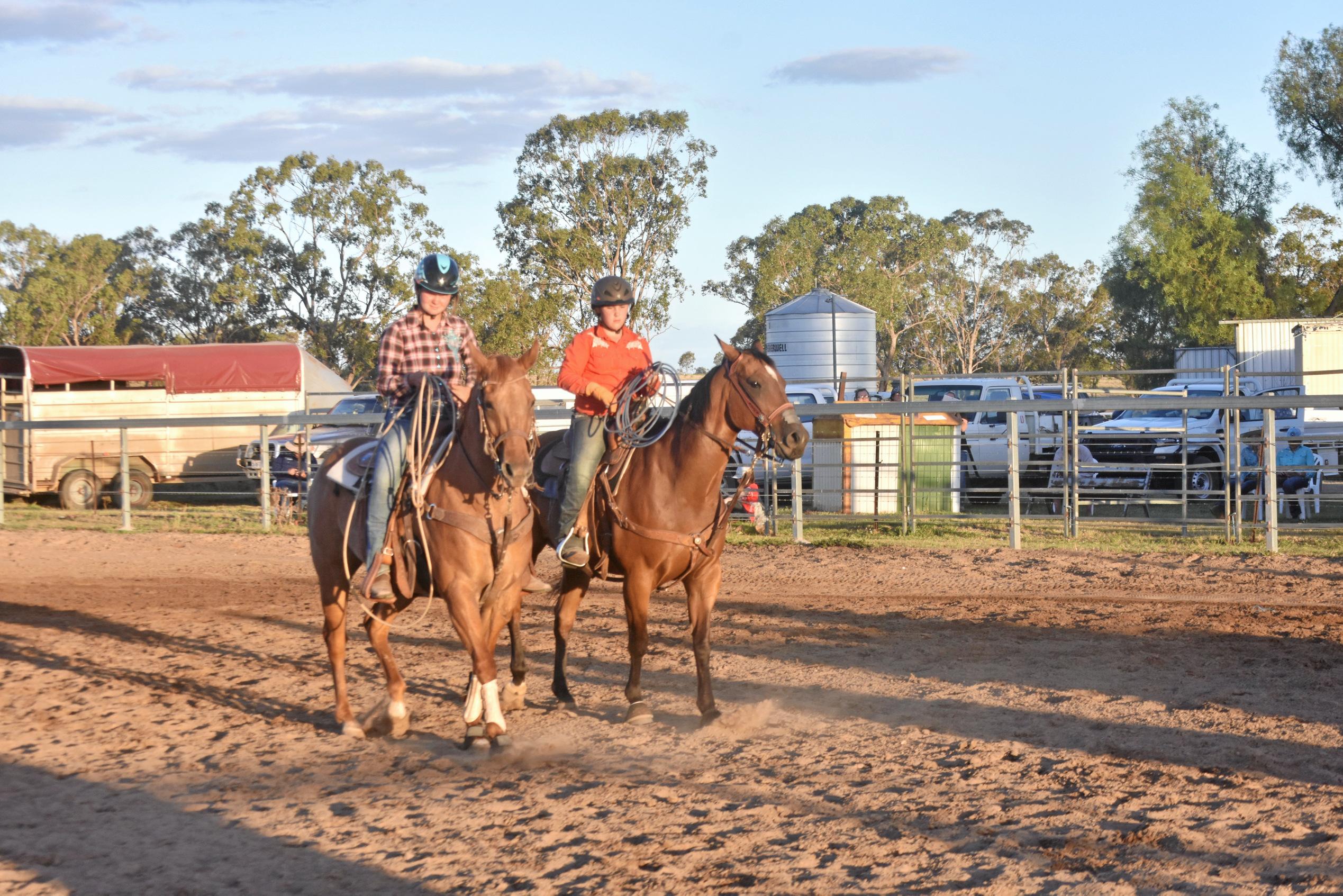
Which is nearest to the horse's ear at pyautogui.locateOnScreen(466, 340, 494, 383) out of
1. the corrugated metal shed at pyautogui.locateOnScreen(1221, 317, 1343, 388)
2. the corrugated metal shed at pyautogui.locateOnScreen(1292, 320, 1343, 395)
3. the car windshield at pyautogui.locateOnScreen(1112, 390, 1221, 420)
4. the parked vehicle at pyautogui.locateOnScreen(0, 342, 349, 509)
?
the parked vehicle at pyautogui.locateOnScreen(0, 342, 349, 509)

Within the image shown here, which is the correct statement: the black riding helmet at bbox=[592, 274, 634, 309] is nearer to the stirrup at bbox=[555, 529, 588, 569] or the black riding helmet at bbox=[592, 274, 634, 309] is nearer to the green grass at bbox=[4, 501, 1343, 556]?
the stirrup at bbox=[555, 529, 588, 569]

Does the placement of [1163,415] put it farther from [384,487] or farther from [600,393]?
[384,487]

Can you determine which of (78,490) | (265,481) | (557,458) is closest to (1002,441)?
(265,481)

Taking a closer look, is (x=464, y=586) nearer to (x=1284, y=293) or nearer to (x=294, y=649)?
(x=294, y=649)

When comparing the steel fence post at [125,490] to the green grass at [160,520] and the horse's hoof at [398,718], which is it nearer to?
the green grass at [160,520]

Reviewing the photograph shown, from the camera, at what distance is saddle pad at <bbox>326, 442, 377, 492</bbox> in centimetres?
671

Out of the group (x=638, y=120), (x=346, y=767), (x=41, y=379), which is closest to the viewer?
(x=346, y=767)

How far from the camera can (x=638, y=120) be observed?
42625mm

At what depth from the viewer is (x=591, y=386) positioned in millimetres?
6922

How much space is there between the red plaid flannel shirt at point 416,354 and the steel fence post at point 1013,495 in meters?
8.94

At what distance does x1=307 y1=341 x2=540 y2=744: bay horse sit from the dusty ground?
356 mm

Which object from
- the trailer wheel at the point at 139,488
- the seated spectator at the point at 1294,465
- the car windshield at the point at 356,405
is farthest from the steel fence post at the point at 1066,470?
the trailer wheel at the point at 139,488

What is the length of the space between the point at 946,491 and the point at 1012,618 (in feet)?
19.5

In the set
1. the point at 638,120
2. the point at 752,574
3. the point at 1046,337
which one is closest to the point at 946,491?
the point at 752,574
